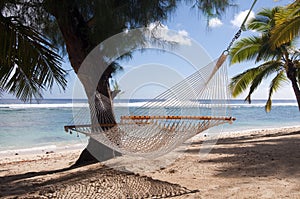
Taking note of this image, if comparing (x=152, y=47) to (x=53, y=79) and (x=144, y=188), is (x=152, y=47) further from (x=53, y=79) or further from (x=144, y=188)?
(x=144, y=188)

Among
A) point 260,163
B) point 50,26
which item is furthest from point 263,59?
point 50,26

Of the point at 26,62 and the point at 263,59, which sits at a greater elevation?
the point at 263,59

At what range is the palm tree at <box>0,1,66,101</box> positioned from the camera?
175cm

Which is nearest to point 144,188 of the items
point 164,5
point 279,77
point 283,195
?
point 283,195

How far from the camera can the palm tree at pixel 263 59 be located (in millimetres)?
5105

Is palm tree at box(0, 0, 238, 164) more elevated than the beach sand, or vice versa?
palm tree at box(0, 0, 238, 164)

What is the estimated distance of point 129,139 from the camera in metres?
2.18

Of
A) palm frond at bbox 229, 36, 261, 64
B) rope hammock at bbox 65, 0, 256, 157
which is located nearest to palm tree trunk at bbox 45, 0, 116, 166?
rope hammock at bbox 65, 0, 256, 157

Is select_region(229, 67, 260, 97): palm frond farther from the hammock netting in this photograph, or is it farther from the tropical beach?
the hammock netting

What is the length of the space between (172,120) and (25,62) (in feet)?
3.40

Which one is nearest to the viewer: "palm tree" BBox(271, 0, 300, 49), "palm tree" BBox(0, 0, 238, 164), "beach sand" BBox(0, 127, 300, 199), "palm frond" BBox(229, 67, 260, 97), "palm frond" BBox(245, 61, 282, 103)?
"beach sand" BBox(0, 127, 300, 199)

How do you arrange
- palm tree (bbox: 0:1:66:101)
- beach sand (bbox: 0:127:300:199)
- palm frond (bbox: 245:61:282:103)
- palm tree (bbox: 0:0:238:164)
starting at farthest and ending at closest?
palm frond (bbox: 245:61:282:103)
palm tree (bbox: 0:0:238:164)
palm tree (bbox: 0:1:66:101)
beach sand (bbox: 0:127:300:199)

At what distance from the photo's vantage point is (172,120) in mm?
2012

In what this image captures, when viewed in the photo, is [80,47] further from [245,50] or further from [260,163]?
[245,50]
